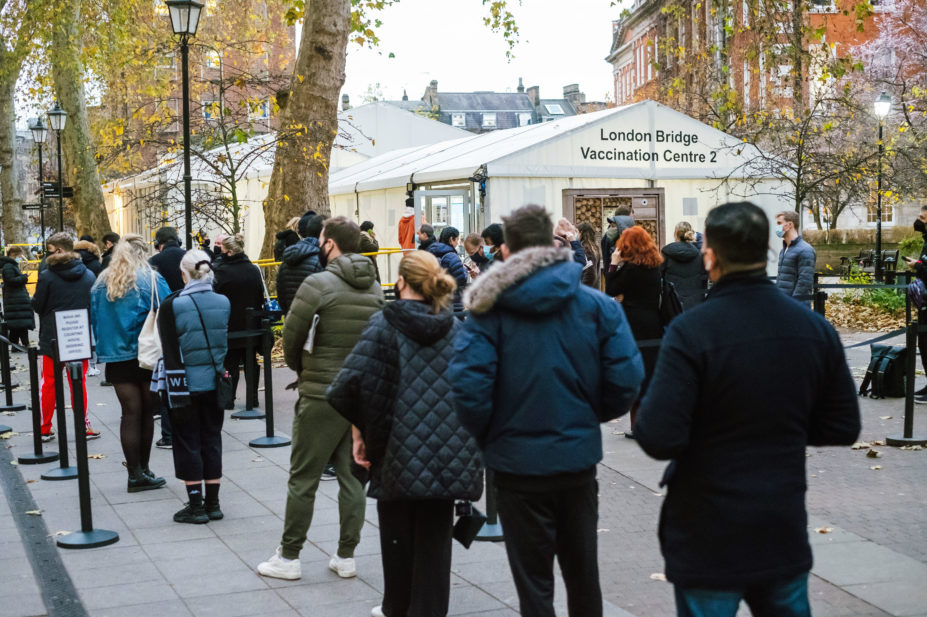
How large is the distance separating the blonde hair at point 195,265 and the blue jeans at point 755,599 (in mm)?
4313

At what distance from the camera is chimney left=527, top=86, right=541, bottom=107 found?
10881 cm

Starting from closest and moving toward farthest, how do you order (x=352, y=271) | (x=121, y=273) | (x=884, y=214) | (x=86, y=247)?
(x=352, y=271)
(x=121, y=273)
(x=86, y=247)
(x=884, y=214)

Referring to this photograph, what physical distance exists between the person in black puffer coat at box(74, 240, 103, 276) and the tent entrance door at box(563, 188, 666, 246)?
8786mm

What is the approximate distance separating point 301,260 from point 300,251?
0.45ft

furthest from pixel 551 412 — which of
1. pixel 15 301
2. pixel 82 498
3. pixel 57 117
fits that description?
pixel 57 117

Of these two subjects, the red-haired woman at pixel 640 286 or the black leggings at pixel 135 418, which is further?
the red-haired woman at pixel 640 286

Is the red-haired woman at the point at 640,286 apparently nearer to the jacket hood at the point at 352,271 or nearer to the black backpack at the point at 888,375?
the black backpack at the point at 888,375

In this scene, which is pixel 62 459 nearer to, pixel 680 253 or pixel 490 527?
pixel 490 527

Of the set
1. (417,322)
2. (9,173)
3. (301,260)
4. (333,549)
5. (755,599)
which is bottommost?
(333,549)

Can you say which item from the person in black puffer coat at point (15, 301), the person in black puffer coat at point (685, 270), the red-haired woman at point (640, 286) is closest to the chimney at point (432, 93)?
the person in black puffer coat at point (15, 301)

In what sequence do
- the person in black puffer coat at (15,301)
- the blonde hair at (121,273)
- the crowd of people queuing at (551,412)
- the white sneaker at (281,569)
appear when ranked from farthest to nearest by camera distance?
1. the person in black puffer coat at (15,301)
2. the blonde hair at (121,273)
3. the white sneaker at (281,569)
4. the crowd of people queuing at (551,412)

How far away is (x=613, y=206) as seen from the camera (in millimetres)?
20531

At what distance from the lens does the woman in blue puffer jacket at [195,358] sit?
22.0ft

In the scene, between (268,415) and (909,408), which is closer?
(909,408)
